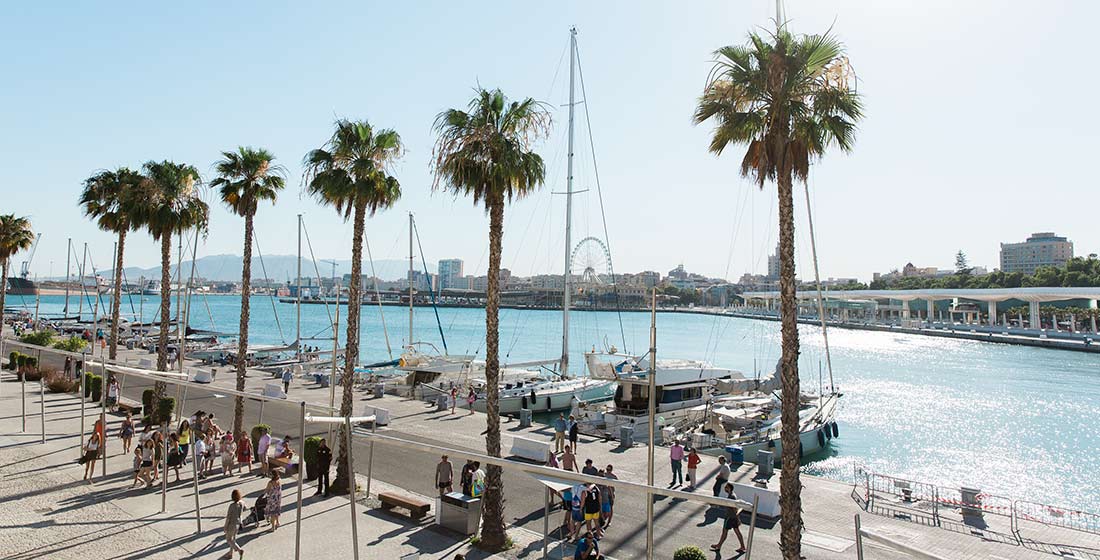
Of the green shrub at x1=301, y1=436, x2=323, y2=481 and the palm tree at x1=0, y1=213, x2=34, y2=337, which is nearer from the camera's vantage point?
the green shrub at x1=301, y1=436, x2=323, y2=481

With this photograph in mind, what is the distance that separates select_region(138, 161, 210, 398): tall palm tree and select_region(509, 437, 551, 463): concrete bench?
14979 mm

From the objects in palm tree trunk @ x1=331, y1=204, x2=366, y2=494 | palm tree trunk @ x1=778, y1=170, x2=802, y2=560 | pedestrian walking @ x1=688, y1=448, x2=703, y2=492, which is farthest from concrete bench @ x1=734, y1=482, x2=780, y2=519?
palm tree trunk @ x1=331, y1=204, x2=366, y2=494

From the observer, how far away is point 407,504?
1498 centimetres

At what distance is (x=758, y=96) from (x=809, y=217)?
467 inches

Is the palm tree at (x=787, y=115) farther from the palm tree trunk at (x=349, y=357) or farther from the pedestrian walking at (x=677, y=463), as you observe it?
the palm tree trunk at (x=349, y=357)

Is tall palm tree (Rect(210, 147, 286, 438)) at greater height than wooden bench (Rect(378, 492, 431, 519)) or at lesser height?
greater

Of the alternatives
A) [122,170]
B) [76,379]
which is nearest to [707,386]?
[122,170]

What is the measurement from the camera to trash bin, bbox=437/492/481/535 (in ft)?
45.5

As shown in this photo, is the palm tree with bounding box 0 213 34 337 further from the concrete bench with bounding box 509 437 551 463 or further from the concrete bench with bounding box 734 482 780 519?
the concrete bench with bounding box 734 482 780 519

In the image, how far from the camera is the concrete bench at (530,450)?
20.4 m

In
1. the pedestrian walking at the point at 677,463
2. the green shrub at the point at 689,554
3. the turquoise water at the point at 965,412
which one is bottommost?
the turquoise water at the point at 965,412

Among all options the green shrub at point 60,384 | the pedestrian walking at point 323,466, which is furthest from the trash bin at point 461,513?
the green shrub at point 60,384

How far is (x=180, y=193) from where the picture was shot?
25562mm

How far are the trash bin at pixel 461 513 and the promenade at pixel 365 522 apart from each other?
0.85 feet
